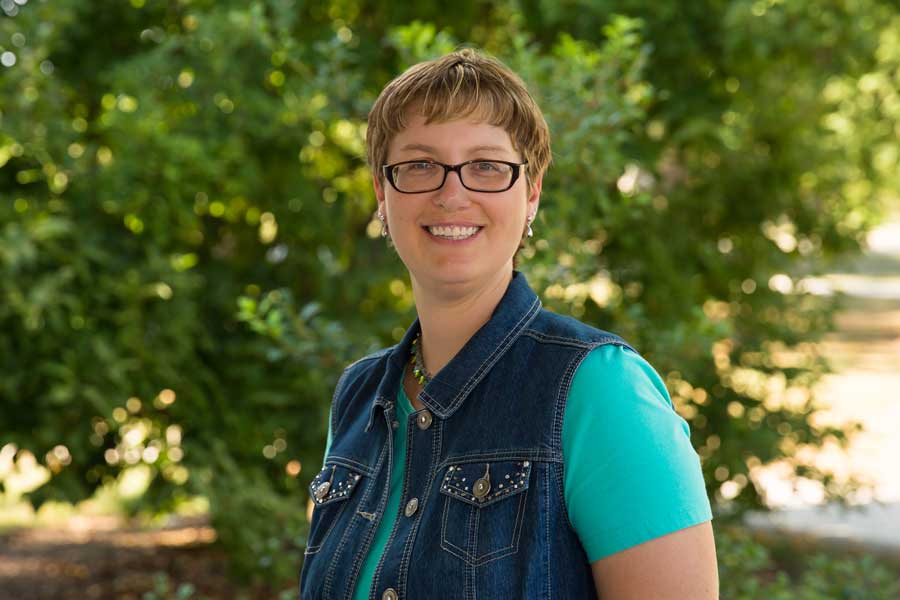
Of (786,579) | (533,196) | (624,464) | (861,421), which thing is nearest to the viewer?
(624,464)

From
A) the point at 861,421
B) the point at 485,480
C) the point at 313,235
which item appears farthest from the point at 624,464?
the point at 861,421

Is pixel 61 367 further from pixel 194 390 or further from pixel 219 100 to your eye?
pixel 219 100

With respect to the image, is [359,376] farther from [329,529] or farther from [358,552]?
[358,552]

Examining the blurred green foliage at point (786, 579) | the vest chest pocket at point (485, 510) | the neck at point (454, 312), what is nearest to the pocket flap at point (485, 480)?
the vest chest pocket at point (485, 510)

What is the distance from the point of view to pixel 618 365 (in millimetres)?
1573

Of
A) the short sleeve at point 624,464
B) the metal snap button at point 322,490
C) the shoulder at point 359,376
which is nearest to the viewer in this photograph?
the short sleeve at point 624,464

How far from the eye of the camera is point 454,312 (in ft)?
6.00

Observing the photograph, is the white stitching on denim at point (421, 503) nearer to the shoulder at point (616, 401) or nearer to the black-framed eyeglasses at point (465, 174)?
the shoulder at point (616, 401)

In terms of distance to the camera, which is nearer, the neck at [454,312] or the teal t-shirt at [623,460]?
the teal t-shirt at [623,460]

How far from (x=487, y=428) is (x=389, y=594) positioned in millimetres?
285

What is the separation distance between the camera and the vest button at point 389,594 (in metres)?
1.65

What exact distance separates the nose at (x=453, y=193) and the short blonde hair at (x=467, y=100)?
95 millimetres

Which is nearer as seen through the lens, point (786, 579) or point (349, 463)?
point (349, 463)

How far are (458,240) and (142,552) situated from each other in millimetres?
5278
